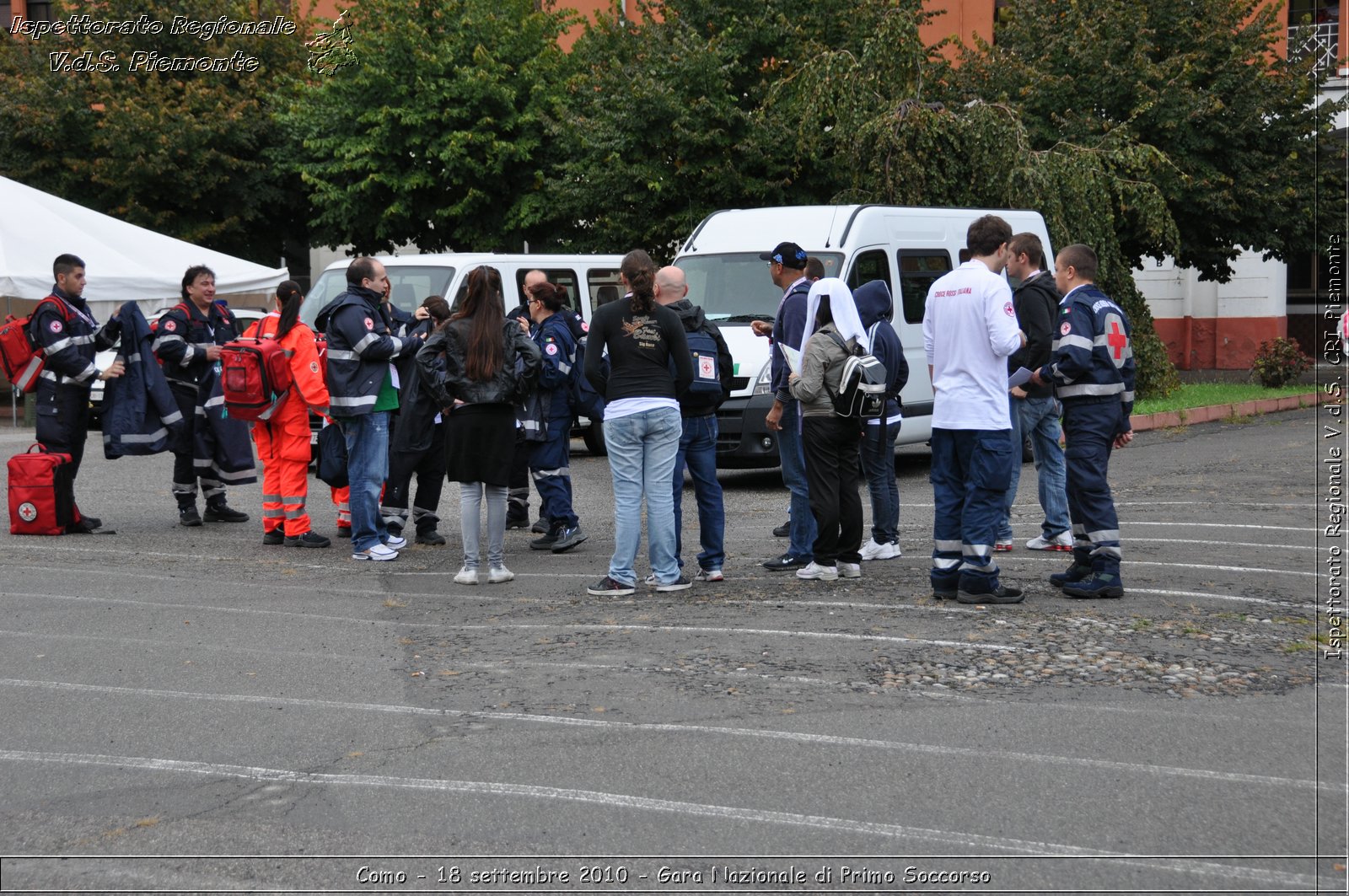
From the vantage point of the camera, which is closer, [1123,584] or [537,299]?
[1123,584]

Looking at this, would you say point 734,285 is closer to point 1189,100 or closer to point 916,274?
point 916,274

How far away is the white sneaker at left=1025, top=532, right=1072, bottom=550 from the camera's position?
31.1 feet

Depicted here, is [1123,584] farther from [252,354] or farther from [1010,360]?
[252,354]

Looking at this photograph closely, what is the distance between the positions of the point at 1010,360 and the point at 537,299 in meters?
3.38

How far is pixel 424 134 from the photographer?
25359 mm

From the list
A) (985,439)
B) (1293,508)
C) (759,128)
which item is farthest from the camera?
(759,128)

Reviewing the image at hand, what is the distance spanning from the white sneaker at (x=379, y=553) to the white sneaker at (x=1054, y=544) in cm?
416

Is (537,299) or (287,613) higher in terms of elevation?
(537,299)

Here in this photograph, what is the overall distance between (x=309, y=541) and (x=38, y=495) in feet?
7.28

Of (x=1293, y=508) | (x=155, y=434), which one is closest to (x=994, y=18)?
(x=1293, y=508)

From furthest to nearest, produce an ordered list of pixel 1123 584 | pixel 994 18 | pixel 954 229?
pixel 994 18 < pixel 954 229 < pixel 1123 584

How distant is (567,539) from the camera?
10.1m

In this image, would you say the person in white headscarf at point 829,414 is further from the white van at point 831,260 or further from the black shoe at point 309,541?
the white van at point 831,260

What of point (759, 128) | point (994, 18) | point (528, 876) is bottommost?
point (528, 876)
